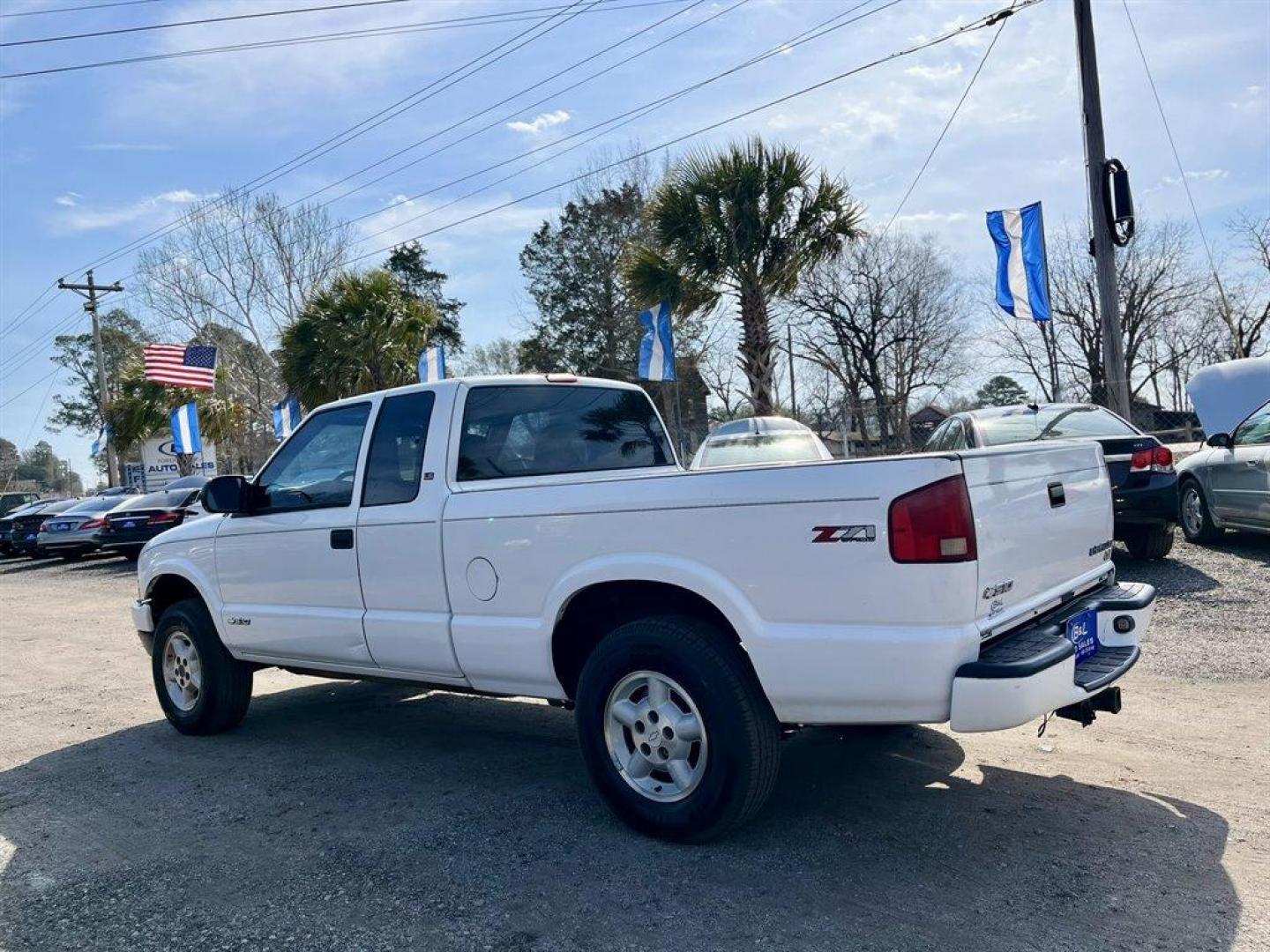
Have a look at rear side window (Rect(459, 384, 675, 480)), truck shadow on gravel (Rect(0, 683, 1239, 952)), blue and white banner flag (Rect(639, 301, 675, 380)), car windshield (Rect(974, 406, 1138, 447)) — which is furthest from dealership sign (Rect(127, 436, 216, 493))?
truck shadow on gravel (Rect(0, 683, 1239, 952))

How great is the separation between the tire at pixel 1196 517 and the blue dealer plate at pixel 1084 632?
7.40 metres

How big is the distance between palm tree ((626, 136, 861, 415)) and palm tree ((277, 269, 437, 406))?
5929 mm

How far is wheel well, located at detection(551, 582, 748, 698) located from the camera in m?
3.90

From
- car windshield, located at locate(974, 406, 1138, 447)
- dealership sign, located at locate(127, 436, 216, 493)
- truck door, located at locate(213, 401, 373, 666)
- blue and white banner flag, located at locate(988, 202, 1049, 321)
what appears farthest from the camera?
dealership sign, located at locate(127, 436, 216, 493)

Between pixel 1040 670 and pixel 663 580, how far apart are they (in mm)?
1317

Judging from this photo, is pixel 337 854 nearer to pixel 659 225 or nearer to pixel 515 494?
pixel 515 494

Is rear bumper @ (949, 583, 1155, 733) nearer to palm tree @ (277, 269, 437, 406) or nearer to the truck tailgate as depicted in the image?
the truck tailgate

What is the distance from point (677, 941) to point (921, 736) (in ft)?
8.12

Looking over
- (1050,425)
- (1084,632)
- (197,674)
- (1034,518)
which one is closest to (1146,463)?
(1050,425)

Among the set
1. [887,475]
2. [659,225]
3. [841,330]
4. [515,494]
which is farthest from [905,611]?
[841,330]

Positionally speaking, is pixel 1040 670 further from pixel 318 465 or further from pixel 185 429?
pixel 185 429

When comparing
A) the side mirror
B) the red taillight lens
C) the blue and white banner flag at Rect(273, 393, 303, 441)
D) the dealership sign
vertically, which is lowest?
the red taillight lens

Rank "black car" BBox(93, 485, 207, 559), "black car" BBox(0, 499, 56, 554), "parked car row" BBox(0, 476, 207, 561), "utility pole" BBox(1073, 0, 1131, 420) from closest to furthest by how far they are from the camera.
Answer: "utility pole" BBox(1073, 0, 1131, 420)
"black car" BBox(93, 485, 207, 559)
"parked car row" BBox(0, 476, 207, 561)
"black car" BBox(0, 499, 56, 554)

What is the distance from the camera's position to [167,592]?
6477mm
